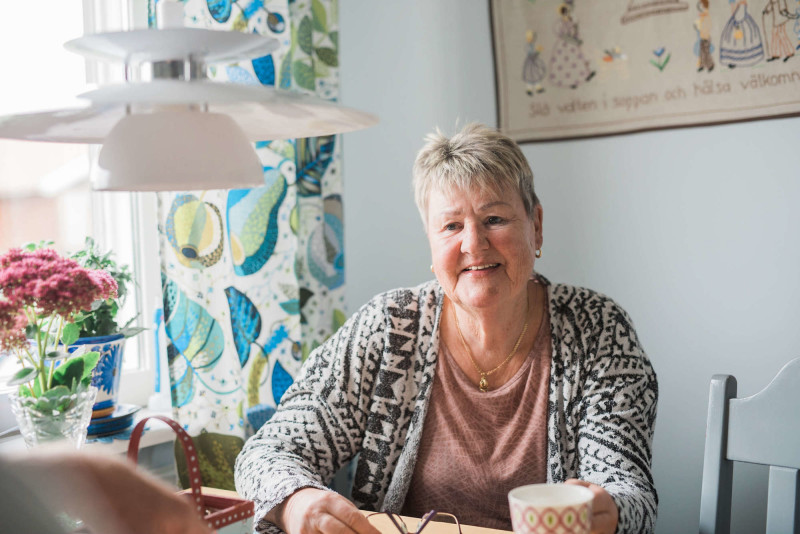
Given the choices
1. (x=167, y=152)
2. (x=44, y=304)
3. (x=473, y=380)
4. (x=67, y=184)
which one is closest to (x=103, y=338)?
(x=44, y=304)

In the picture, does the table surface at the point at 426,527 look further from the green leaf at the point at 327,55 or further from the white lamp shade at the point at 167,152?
the green leaf at the point at 327,55

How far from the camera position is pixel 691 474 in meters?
2.03

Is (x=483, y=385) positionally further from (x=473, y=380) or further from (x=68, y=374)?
(x=68, y=374)

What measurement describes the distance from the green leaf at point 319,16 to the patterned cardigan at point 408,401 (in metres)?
0.79

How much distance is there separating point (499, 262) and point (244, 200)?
0.67m

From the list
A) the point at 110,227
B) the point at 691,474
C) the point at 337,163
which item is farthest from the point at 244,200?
the point at 691,474

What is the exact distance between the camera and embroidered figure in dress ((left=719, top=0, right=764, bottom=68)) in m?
1.90

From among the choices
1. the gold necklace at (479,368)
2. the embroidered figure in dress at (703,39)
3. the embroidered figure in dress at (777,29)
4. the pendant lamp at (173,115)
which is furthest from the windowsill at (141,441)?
the embroidered figure in dress at (777,29)

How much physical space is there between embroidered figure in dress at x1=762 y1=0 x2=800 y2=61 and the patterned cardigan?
2.70ft

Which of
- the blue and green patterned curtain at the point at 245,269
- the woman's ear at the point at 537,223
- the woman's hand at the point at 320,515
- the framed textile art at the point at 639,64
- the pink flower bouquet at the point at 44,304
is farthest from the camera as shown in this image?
the framed textile art at the point at 639,64

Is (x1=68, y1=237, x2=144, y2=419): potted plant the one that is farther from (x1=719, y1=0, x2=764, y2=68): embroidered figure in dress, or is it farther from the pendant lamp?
(x1=719, y1=0, x2=764, y2=68): embroidered figure in dress

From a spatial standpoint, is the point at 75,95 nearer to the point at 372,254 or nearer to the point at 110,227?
the point at 110,227

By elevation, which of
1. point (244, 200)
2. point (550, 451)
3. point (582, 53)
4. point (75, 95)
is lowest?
point (550, 451)

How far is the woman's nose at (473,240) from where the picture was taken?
1.51 m
